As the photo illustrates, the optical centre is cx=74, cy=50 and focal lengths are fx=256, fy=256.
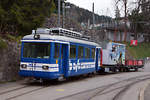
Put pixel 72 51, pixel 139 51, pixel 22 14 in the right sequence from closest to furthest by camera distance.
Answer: pixel 72 51 < pixel 22 14 < pixel 139 51

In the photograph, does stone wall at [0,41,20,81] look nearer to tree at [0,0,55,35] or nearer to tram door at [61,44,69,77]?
tree at [0,0,55,35]

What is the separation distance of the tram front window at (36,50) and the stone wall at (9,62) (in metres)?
1.88

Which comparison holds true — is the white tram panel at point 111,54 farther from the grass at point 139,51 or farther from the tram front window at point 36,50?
the grass at point 139,51

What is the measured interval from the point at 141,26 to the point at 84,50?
52.9 metres

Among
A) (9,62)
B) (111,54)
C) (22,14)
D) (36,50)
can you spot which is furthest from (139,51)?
(36,50)

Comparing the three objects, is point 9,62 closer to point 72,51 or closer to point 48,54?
point 48,54

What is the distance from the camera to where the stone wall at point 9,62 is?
15.3 meters

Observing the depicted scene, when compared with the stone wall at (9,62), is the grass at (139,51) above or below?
above

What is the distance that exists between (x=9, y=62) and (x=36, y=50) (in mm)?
2771

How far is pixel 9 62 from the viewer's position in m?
15.9

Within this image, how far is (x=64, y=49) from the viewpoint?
15.1 metres

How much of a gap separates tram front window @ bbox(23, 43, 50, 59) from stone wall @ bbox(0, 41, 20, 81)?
74.0 inches

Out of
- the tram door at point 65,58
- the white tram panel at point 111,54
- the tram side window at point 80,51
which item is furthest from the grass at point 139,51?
the tram door at point 65,58

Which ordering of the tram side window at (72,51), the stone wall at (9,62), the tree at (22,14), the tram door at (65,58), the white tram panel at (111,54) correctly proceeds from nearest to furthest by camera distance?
the tram door at (65,58)
the stone wall at (9,62)
the tram side window at (72,51)
the tree at (22,14)
the white tram panel at (111,54)
